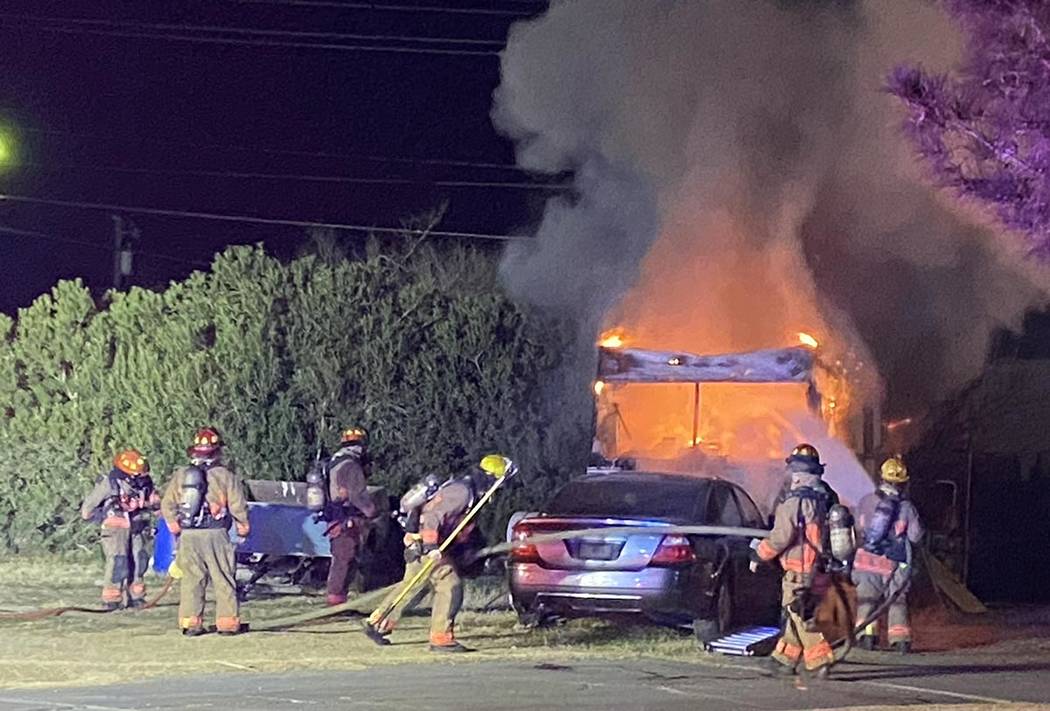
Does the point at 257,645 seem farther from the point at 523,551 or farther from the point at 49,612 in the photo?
the point at 49,612

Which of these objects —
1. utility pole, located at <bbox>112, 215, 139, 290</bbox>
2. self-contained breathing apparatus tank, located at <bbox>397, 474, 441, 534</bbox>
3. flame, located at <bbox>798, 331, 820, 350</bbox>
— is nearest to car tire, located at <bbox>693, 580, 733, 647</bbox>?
self-contained breathing apparatus tank, located at <bbox>397, 474, 441, 534</bbox>

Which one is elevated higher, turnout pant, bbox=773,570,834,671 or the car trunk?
the car trunk

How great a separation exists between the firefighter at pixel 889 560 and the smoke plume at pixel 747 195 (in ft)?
19.6

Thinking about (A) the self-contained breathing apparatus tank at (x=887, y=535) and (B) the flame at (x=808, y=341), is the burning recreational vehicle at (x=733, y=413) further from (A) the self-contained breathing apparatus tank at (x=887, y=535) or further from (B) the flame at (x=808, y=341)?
(A) the self-contained breathing apparatus tank at (x=887, y=535)

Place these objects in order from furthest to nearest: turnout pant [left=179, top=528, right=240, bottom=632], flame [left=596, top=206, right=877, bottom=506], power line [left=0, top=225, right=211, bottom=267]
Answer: power line [left=0, top=225, right=211, bottom=267] < flame [left=596, top=206, right=877, bottom=506] < turnout pant [left=179, top=528, right=240, bottom=632]

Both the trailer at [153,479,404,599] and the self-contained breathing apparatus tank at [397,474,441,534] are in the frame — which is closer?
the self-contained breathing apparatus tank at [397,474,441,534]

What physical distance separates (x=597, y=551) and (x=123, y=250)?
2393cm

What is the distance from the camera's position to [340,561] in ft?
51.4

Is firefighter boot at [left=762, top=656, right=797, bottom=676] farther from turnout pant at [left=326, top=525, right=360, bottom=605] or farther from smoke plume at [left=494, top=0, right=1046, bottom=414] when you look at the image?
smoke plume at [left=494, top=0, right=1046, bottom=414]

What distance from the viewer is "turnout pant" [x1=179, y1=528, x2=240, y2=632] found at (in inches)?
533

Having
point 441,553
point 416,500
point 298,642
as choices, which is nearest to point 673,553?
point 441,553

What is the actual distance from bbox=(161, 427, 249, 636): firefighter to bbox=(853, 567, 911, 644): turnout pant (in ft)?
16.1

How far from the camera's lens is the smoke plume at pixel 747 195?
819 inches

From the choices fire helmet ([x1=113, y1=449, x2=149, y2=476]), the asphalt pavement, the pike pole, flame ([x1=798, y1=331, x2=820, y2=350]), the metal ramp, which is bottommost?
the asphalt pavement
